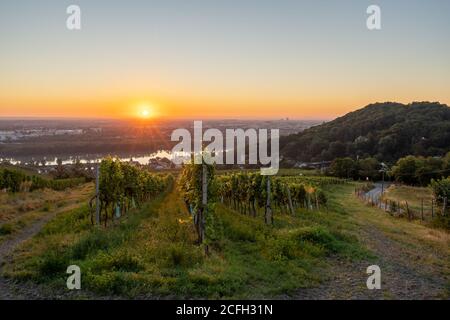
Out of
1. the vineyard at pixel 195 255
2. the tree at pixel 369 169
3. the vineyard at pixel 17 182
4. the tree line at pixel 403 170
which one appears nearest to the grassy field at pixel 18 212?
the vineyard at pixel 195 255

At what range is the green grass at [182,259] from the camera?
8289mm

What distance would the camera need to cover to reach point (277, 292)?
27.2ft

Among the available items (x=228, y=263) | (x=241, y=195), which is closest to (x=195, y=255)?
(x=228, y=263)

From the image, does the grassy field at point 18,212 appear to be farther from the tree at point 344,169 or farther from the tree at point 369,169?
the tree at point 369,169

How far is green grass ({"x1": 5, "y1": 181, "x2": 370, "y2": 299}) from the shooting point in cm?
829

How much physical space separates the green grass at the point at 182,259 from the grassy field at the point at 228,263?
23mm

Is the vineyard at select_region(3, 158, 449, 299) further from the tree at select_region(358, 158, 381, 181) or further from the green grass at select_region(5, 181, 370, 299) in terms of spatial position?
the tree at select_region(358, 158, 381, 181)

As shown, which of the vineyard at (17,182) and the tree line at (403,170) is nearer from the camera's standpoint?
the vineyard at (17,182)

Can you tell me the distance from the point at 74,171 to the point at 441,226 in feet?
190

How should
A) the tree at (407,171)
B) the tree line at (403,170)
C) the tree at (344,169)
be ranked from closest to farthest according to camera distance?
the tree line at (403,170)
the tree at (407,171)
the tree at (344,169)

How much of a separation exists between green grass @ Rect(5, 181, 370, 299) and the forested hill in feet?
316

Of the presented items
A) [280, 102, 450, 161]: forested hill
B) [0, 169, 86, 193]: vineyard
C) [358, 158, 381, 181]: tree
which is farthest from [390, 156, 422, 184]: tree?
[0, 169, 86, 193]: vineyard

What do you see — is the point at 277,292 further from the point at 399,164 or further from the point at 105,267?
the point at 399,164
